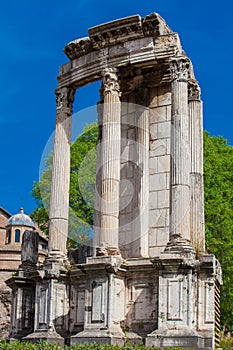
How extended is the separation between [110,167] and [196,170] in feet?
Result: 9.31

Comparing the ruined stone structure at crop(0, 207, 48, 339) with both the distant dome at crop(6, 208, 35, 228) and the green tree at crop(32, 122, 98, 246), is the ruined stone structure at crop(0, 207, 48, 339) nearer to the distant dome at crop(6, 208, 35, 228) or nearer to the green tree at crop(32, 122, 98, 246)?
the distant dome at crop(6, 208, 35, 228)

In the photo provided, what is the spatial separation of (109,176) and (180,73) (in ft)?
12.3

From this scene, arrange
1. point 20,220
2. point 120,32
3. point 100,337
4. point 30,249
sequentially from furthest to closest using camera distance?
point 20,220
point 30,249
point 120,32
point 100,337

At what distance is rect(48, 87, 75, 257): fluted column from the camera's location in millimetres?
19641

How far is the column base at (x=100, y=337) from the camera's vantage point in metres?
16.6

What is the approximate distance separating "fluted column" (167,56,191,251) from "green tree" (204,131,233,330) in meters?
10.9

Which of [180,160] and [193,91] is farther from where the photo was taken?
[193,91]

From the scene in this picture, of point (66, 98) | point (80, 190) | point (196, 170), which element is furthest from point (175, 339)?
point (80, 190)

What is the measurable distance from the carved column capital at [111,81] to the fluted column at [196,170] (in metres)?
2.52

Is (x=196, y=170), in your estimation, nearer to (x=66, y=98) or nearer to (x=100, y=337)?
(x=66, y=98)

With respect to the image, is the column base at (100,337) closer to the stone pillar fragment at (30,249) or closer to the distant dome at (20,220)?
the stone pillar fragment at (30,249)

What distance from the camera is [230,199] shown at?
3083 cm

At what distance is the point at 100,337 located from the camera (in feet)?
55.0

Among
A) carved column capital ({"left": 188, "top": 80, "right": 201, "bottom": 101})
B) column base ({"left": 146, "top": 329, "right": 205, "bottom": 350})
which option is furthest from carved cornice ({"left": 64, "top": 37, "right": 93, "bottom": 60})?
column base ({"left": 146, "top": 329, "right": 205, "bottom": 350})
